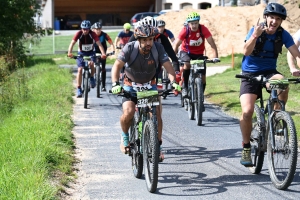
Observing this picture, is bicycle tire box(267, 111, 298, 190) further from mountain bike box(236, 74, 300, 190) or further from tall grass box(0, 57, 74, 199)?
tall grass box(0, 57, 74, 199)

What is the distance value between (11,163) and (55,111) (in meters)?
4.79

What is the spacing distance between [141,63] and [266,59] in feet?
4.68

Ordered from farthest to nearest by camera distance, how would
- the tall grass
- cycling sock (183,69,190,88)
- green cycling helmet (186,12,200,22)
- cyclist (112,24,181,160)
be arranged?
1. cycling sock (183,69,190,88)
2. green cycling helmet (186,12,200,22)
3. cyclist (112,24,181,160)
4. the tall grass

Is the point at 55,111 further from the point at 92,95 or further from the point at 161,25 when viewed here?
the point at 92,95

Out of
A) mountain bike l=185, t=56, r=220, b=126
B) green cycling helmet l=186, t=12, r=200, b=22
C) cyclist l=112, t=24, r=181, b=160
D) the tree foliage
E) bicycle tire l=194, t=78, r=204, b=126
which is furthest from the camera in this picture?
the tree foliage

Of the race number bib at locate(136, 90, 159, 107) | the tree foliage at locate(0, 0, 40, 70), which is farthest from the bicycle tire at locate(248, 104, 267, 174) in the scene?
the tree foliage at locate(0, 0, 40, 70)

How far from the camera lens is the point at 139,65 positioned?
8594 mm

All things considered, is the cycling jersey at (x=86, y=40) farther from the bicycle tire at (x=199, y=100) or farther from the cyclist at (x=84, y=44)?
the bicycle tire at (x=199, y=100)

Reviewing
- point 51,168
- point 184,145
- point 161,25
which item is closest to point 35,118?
point 184,145

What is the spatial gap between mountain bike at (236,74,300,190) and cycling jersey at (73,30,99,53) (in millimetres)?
8899

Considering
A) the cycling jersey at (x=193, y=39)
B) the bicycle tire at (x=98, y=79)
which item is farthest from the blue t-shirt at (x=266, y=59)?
the bicycle tire at (x=98, y=79)

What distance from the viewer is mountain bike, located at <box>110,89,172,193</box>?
7.54 meters

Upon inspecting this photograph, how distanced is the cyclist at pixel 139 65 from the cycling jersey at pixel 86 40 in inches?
316

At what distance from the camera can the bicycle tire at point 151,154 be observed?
748 centimetres
